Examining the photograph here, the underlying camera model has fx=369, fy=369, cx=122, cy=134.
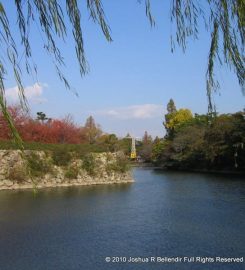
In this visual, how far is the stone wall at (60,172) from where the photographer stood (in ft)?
65.3

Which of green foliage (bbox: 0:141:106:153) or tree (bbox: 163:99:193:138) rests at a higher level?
tree (bbox: 163:99:193:138)

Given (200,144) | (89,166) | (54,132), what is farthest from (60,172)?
(200,144)

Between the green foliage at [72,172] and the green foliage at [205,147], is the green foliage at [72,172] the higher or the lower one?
the lower one

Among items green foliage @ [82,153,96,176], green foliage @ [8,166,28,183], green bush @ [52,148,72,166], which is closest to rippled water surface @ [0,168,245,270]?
green foliage @ [8,166,28,183]

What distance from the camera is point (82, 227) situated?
32.5 ft

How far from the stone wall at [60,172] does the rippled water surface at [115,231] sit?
15.9ft

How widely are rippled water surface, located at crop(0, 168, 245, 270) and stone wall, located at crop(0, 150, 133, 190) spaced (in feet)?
15.9

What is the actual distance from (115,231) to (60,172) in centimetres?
1342

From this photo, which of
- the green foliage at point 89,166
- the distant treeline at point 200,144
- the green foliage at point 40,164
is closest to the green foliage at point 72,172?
the green foliage at point 89,166

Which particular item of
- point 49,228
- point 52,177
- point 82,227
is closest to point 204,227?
point 82,227

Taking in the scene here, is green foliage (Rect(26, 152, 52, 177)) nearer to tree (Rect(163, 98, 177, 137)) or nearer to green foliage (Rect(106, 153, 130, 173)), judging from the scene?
green foliage (Rect(106, 153, 130, 173))

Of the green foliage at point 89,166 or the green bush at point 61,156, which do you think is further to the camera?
the green foliage at point 89,166

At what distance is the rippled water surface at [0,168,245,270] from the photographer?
7273mm

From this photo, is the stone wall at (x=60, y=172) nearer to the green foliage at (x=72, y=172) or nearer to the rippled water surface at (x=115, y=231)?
the green foliage at (x=72, y=172)
